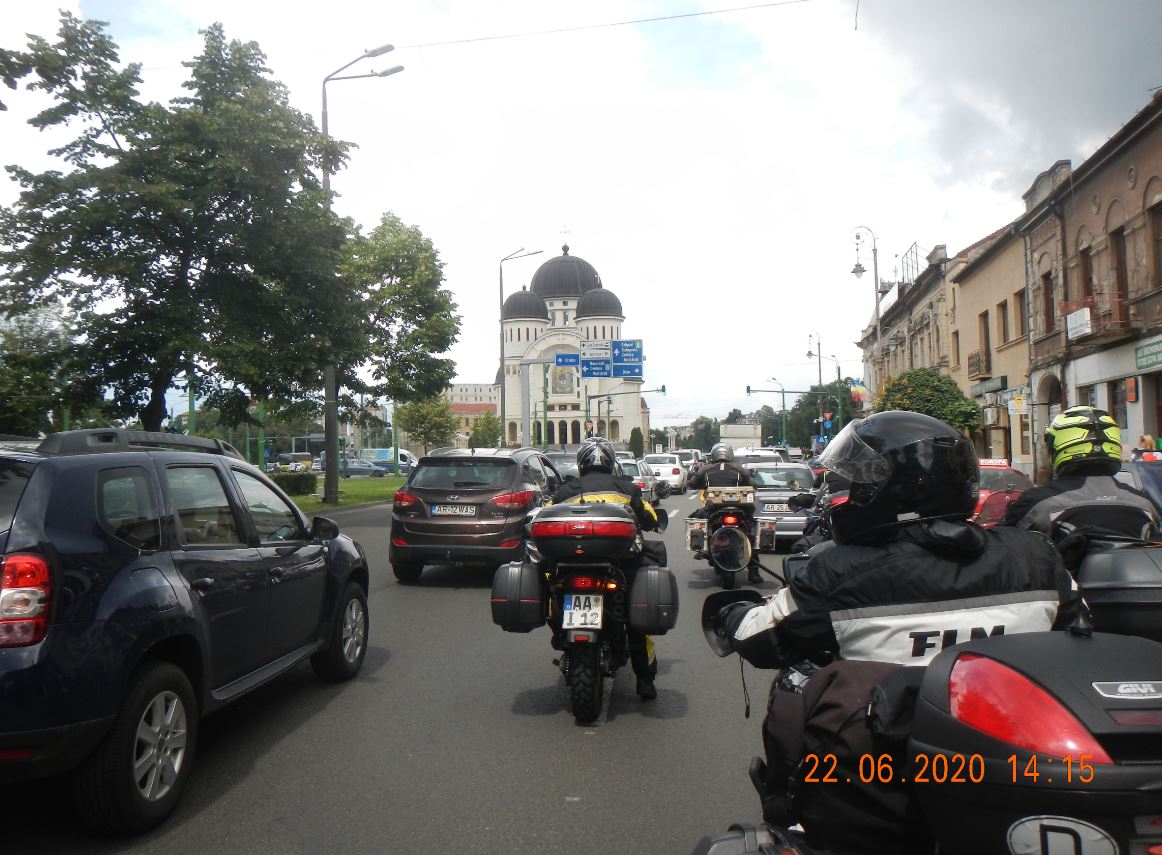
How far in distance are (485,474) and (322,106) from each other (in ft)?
55.4

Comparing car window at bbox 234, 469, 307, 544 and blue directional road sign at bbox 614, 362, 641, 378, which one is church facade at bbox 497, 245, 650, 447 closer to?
blue directional road sign at bbox 614, 362, 641, 378

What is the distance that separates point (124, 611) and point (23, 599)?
40cm

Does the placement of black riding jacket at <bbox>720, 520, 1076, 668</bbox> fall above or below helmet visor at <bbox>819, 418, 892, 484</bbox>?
below

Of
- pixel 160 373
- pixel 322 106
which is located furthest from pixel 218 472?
pixel 322 106

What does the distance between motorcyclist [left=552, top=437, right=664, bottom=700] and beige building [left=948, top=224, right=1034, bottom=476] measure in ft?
84.7

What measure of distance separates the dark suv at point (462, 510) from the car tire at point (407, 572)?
1 cm

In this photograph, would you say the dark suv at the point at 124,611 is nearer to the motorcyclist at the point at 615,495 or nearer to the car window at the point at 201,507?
the car window at the point at 201,507

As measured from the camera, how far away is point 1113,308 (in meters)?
23.4

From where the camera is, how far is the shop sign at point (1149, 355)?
21723 millimetres

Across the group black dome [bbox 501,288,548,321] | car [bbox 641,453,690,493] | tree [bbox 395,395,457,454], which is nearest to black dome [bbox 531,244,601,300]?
black dome [bbox 501,288,548,321]

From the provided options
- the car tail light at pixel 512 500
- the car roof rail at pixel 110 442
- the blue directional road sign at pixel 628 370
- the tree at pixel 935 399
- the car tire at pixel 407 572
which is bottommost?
the car tire at pixel 407 572

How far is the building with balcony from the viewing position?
22.2 metres

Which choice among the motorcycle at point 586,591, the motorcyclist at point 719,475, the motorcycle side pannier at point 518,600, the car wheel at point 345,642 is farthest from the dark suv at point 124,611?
the motorcyclist at point 719,475

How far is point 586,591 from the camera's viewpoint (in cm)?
558
